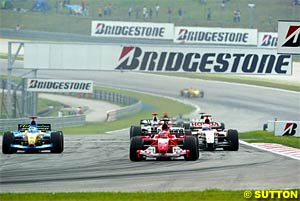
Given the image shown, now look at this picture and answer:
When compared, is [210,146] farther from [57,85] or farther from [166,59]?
[57,85]

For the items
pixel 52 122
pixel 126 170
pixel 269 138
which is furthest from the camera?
pixel 52 122

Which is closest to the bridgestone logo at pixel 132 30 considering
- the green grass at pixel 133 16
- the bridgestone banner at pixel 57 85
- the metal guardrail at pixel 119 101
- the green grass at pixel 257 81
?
the green grass at pixel 133 16

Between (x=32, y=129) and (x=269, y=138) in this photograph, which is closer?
(x=32, y=129)

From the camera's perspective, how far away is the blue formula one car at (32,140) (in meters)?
28.1

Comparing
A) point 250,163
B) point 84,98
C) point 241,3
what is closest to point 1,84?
point 84,98

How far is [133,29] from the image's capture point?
301 feet

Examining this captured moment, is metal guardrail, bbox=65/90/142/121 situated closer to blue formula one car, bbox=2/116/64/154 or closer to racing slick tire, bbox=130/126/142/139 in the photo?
racing slick tire, bbox=130/126/142/139

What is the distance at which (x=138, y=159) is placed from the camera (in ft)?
86.0

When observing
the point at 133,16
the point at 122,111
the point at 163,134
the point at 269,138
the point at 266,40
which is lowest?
the point at 122,111

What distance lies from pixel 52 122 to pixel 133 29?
45.2 meters

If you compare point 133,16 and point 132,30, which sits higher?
point 133,16

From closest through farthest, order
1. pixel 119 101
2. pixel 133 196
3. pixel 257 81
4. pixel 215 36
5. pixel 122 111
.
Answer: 1. pixel 133 196
2. pixel 122 111
3. pixel 119 101
4. pixel 257 81
5. pixel 215 36

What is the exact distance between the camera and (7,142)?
28000mm

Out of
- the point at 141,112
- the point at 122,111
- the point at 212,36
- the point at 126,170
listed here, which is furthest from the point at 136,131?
the point at 212,36
